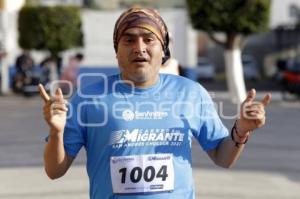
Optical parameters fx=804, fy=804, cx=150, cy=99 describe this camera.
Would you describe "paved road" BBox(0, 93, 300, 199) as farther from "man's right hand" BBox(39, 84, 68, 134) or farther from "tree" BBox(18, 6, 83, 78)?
"tree" BBox(18, 6, 83, 78)

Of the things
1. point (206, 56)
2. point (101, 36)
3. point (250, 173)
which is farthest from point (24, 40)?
point (206, 56)

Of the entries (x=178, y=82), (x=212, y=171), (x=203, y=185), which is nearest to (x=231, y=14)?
(x=212, y=171)

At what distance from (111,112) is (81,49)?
965 inches

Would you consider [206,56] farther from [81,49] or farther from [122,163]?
[122,163]

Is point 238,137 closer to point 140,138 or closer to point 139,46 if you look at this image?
point 140,138

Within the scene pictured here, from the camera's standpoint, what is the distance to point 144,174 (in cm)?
334

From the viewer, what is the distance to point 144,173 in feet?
11.0

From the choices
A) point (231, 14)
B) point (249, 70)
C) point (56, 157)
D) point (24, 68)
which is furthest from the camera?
point (249, 70)

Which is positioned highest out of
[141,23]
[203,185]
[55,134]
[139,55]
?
[141,23]

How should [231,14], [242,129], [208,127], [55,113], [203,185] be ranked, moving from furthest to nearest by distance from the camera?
[231,14]
[203,185]
[208,127]
[242,129]
[55,113]

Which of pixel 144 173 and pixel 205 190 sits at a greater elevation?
pixel 144 173

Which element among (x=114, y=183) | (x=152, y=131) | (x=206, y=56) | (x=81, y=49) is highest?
(x=152, y=131)

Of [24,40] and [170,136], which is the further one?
[24,40]

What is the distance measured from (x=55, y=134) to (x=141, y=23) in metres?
0.59
